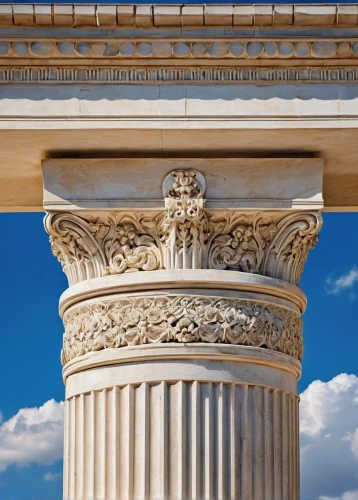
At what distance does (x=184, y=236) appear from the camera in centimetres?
1633

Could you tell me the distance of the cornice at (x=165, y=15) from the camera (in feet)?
52.7

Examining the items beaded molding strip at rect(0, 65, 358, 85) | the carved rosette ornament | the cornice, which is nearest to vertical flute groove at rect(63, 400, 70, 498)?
the carved rosette ornament

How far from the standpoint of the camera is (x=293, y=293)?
655 inches

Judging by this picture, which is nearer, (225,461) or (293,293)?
(225,461)

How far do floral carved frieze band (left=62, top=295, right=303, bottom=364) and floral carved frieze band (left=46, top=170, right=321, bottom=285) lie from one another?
45cm

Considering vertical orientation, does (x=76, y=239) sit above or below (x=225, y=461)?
above

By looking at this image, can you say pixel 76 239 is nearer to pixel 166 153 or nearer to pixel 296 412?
pixel 166 153

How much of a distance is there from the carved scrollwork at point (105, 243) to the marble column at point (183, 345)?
0.05 feet

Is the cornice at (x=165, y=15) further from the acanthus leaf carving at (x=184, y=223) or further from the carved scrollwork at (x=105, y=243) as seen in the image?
the carved scrollwork at (x=105, y=243)

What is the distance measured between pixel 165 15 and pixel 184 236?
2.50m

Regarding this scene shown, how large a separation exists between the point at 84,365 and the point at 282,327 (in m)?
2.31

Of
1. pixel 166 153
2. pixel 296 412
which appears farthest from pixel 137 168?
pixel 296 412

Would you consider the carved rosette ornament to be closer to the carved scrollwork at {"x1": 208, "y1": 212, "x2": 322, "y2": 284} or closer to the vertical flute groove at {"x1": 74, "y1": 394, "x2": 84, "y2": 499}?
the carved scrollwork at {"x1": 208, "y1": 212, "x2": 322, "y2": 284}

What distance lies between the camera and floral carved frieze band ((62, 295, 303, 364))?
1595 cm
